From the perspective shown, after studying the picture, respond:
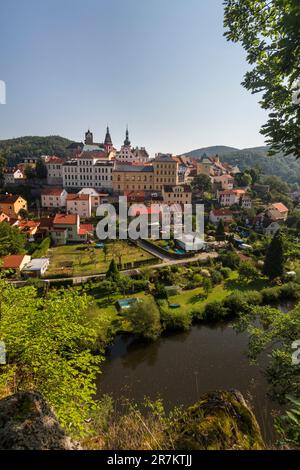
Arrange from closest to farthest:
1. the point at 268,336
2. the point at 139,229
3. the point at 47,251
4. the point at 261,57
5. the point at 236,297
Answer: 1. the point at 261,57
2. the point at 268,336
3. the point at 236,297
4. the point at 47,251
5. the point at 139,229

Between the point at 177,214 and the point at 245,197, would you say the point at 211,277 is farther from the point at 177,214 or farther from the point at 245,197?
the point at 245,197

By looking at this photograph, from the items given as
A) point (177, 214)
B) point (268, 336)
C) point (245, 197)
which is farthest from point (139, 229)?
point (268, 336)

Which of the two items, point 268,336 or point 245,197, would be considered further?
point 245,197

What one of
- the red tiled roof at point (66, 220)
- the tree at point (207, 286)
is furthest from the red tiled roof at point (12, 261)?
the tree at point (207, 286)

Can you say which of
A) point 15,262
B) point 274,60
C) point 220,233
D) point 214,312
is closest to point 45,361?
point 274,60

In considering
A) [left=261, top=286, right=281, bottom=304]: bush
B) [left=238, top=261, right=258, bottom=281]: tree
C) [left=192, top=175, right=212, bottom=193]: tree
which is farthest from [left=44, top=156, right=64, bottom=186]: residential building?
[left=261, top=286, right=281, bottom=304]: bush

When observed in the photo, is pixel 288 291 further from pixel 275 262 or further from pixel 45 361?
pixel 45 361
